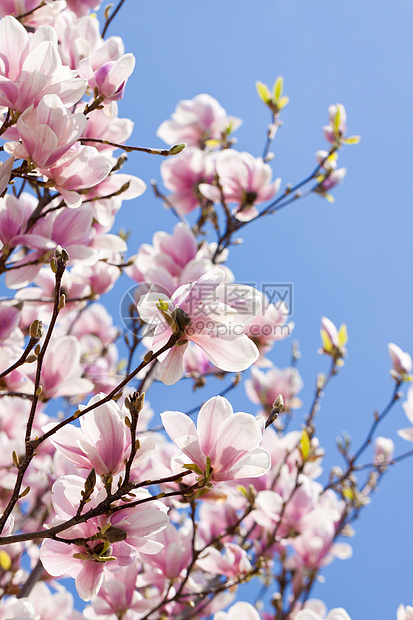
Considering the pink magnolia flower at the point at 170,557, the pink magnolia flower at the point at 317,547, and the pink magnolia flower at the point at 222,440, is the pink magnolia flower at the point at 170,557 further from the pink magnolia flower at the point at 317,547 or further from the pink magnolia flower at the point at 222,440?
the pink magnolia flower at the point at 317,547

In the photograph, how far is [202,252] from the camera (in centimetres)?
256

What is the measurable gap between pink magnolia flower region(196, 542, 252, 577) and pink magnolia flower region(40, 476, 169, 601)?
0.92 metres

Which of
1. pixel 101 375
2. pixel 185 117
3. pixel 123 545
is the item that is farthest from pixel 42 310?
pixel 185 117

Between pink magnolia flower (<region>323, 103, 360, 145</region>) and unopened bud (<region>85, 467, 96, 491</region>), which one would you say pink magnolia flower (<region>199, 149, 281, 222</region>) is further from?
unopened bud (<region>85, 467, 96, 491</region>)

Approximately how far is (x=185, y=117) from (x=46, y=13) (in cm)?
135

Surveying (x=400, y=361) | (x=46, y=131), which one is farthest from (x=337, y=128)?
(x=46, y=131)

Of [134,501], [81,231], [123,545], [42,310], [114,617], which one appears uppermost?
[81,231]

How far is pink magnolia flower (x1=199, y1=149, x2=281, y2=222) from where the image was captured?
2379mm

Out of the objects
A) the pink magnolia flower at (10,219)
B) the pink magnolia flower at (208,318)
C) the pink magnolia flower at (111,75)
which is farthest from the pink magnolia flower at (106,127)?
the pink magnolia flower at (208,318)

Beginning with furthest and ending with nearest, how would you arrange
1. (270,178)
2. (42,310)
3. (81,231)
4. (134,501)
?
(270,178), (42,310), (81,231), (134,501)

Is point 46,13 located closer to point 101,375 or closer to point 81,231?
point 81,231

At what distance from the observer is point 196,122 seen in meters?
3.08

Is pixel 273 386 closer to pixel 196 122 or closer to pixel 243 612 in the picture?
pixel 196 122

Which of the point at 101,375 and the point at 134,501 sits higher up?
the point at 134,501
